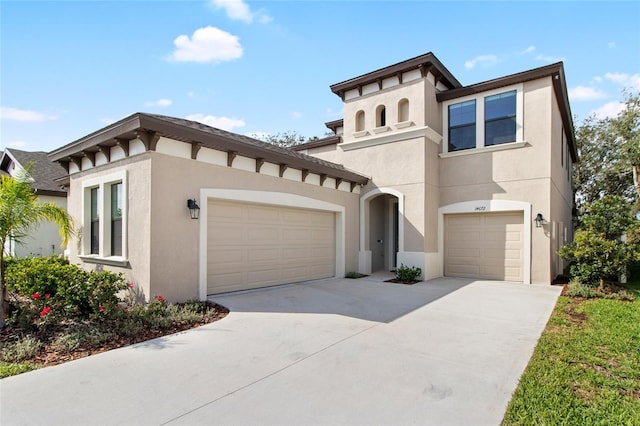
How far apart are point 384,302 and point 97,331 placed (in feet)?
17.8

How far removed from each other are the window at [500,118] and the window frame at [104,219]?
35.4 ft

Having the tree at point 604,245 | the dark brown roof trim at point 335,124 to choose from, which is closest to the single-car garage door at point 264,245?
the dark brown roof trim at point 335,124

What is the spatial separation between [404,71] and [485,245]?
6.50 m

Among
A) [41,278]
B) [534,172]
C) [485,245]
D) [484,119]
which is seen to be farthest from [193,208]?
[534,172]

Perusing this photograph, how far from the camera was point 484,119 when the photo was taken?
11555 mm

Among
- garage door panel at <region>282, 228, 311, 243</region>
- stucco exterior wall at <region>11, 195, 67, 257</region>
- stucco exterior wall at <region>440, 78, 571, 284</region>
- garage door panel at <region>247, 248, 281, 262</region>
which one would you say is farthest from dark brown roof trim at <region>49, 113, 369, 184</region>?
stucco exterior wall at <region>11, 195, 67, 257</region>

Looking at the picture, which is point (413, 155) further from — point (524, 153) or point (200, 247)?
point (200, 247)

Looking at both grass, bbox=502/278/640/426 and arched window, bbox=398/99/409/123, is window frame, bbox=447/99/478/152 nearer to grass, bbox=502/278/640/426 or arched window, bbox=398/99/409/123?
arched window, bbox=398/99/409/123

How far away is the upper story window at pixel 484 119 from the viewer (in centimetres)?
1106

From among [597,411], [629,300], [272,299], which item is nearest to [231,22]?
[272,299]

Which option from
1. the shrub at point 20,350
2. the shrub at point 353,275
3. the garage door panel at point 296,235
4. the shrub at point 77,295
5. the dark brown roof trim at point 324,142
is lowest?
the shrub at point 353,275

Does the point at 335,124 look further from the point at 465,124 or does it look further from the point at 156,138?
the point at 156,138

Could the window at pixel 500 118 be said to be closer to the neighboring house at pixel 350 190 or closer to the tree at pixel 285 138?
the neighboring house at pixel 350 190

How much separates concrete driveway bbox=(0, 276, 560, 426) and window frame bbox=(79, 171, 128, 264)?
10.8ft
